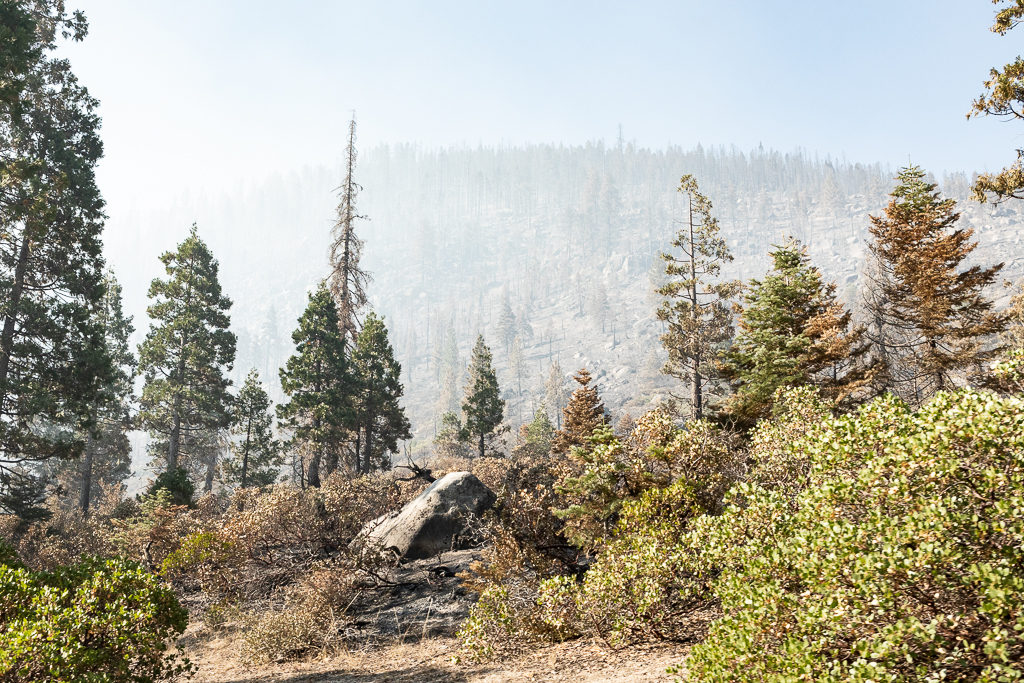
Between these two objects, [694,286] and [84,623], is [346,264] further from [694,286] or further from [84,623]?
[84,623]

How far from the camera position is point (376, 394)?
30062 mm

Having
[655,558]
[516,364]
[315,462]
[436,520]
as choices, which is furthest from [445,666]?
[516,364]

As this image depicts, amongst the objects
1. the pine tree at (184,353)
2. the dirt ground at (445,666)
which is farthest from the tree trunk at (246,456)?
the dirt ground at (445,666)

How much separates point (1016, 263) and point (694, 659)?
159 m

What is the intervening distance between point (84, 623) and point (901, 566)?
765 centimetres

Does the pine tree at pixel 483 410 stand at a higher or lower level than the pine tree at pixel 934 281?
lower

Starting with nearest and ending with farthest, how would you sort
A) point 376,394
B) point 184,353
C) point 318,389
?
1. point 318,389
2. point 184,353
3. point 376,394

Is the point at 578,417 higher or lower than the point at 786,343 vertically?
lower

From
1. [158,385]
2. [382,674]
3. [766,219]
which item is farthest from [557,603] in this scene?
[766,219]

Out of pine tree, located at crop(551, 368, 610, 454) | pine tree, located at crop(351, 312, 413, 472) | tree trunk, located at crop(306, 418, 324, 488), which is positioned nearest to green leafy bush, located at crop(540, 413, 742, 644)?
pine tree, located at crop(551, 368, 610, 454)

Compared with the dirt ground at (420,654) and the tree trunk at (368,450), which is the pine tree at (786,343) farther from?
the tree trunk at (368,450)

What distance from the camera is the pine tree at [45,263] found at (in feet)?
51.4

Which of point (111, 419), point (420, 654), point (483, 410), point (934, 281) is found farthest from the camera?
point (483, 410)

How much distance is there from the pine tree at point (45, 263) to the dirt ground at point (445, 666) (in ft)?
39.3
